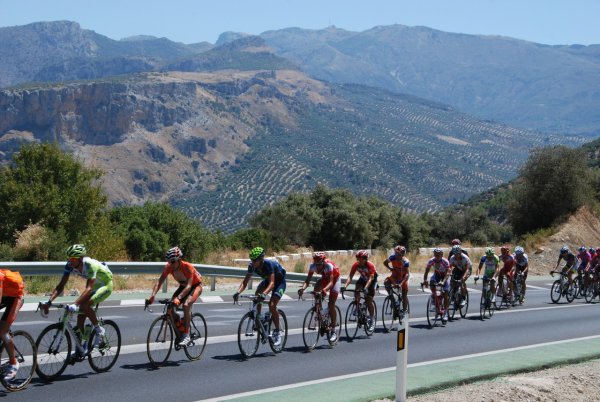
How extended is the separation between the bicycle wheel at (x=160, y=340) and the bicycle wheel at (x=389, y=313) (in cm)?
640

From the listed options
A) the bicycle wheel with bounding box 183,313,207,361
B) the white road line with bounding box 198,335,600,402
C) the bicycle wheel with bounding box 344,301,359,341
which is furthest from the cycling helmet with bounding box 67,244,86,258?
the bicycle wheel with bounding box 344,301,359,341

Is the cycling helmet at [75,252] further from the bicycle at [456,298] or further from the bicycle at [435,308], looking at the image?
the bicycle at [456,298]

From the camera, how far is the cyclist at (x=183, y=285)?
12.0 m

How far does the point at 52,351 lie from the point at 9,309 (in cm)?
110

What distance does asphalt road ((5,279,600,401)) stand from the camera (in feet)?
33.5

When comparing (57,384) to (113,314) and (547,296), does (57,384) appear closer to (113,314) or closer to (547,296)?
(113,314)

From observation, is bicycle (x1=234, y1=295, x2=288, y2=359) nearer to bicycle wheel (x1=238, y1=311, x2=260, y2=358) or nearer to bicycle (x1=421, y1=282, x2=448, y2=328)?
bicycle wheel (x1=238, y1=311, x2=260, y2=358)

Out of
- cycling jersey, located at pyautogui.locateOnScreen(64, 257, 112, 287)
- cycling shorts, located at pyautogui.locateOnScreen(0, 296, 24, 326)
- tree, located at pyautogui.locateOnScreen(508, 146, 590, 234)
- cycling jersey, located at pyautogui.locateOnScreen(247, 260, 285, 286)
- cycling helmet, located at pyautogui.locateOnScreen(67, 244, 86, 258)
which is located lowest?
cycling shorts, located at pyautogui.locateOnScreen(0, 296, 24, 326)

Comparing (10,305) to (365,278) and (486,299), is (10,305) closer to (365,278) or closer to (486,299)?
(365,278)

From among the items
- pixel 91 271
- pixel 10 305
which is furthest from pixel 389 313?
pixel 10 305

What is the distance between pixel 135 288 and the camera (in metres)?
22.3

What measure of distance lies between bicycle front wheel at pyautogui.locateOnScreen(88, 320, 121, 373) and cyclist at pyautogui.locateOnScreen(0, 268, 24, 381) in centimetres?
143

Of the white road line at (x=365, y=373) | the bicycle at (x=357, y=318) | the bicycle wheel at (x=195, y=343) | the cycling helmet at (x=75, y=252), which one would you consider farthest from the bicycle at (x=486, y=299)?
the cycling helmet at (x=75, y=252)

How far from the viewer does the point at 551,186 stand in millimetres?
47281
